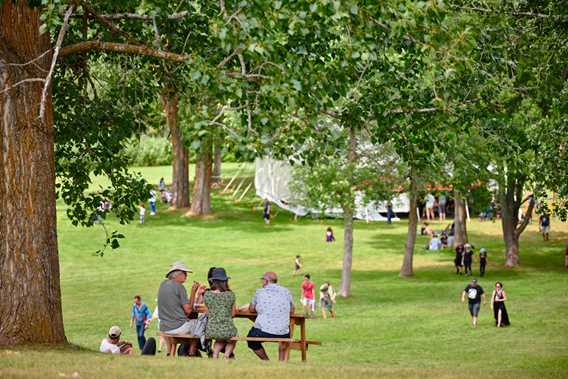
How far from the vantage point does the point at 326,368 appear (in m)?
14.2

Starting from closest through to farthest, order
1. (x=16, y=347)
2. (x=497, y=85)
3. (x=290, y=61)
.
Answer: (x=290, y=61) < (x=16, y=347) < (x=497, y=85)

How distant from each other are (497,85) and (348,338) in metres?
15.3

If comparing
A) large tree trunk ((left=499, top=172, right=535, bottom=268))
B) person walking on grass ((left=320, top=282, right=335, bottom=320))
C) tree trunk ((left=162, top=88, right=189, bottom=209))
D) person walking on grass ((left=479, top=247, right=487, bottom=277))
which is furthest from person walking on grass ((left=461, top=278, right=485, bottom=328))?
tree trunk ((left=162, top=88, right=189, bottom=209))

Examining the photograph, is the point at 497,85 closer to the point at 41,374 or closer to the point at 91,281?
the point at 41,374

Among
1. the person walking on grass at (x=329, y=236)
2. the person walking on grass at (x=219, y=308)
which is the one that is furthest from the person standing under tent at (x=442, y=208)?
the person walking on grass at (x=219, y=308)

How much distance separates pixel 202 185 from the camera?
65.4m

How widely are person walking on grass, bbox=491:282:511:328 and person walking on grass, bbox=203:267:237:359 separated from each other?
17809 millimetres

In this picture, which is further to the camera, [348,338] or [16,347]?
[348,338]

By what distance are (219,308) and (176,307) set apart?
0.72 metres

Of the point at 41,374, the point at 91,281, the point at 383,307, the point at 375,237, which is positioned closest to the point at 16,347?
the point at 41,374

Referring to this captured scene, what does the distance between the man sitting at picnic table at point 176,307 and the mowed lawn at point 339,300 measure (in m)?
0.62

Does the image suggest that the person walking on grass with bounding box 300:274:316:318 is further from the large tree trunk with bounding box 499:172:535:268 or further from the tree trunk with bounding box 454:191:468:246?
the tree trunk with bounding box 454:191:468:246

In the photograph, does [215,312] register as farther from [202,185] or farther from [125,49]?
[202,185]

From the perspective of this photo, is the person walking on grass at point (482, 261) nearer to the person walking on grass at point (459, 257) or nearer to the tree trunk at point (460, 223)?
the person walking on grass at point (459, 257)
